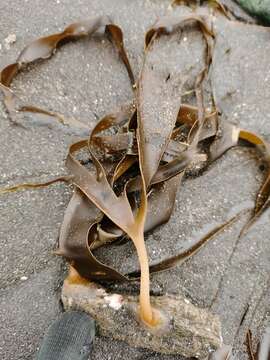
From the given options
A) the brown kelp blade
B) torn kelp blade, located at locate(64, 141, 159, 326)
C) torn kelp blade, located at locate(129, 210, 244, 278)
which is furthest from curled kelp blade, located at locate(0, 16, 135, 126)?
the brown kelp blade

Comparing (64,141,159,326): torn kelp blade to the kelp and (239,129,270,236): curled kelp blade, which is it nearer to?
the kelp

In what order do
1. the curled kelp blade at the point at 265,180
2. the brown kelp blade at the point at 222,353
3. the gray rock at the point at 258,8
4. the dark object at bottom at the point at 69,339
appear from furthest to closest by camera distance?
the gray rock at the point at 258,8 < the curled kelp blade at the point at 265,180 < the brown kelp blade at the point at 222,353 < the dark object at bottom at the point at 69,339

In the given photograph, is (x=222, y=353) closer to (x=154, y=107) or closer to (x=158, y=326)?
(x=158, y=326)

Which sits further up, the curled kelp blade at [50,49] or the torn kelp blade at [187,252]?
the curled kelp blade at [50,49]

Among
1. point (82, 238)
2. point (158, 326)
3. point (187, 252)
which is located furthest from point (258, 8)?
point (158, 326)

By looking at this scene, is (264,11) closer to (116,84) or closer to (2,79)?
(116,84)

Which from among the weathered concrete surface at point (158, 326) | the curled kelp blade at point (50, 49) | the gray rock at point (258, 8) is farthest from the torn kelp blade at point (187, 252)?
the gray rock at point (258, 8)

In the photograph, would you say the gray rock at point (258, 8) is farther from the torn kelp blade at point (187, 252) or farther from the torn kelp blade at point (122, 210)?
the torn kelp blade at point (122, 210)
